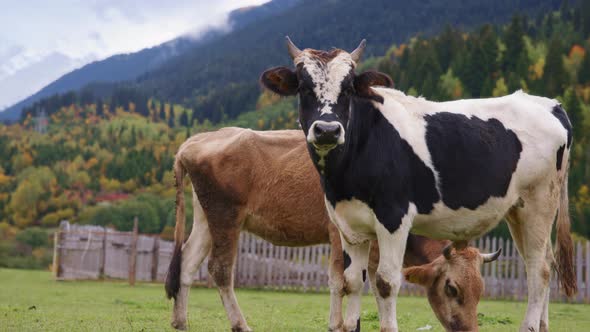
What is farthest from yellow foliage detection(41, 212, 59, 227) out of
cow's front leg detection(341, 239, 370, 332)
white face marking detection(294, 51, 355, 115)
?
white face marking detection(294, 51, 355, 115)

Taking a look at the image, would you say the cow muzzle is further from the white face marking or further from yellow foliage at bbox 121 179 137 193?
yellow foliage at bbox 121 179 137 193

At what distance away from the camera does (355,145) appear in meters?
5.43

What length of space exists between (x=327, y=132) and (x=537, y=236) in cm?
252

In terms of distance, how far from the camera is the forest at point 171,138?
49812mm

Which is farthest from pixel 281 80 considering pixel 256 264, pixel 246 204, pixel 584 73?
pixel 584 73

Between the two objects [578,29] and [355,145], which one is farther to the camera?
[578,29]

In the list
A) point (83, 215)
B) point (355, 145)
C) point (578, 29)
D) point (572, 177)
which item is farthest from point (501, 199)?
point (578, 29)

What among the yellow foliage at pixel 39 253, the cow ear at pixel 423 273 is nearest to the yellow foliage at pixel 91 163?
the yellow foliage at pixel 39 253

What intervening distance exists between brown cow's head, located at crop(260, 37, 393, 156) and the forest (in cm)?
3208

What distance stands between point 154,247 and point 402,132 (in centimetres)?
2026

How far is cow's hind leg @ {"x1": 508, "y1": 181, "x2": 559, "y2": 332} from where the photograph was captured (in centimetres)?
612

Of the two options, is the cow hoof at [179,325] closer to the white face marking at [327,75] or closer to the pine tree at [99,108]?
the white face marking at [327,75]

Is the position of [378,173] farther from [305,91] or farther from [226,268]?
[226,268]

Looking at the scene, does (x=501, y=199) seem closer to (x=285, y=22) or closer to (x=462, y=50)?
(x=462, y=50)
